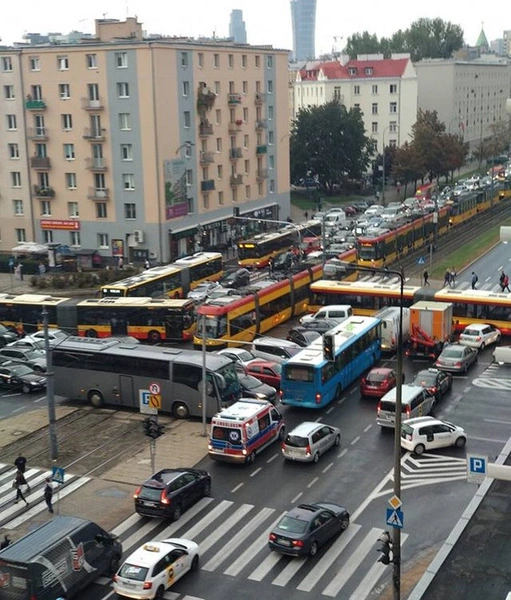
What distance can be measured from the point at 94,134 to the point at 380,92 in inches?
2843

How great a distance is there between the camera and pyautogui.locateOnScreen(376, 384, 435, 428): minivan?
34.4 m

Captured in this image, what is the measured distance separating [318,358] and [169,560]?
15.8 m

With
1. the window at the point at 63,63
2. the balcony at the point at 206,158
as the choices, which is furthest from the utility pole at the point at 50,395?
the balcony at the point at 206,158

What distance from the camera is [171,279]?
5856 cm

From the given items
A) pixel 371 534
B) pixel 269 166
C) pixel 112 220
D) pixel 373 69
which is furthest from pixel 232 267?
pixel 373 69

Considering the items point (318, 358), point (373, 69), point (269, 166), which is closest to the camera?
point (318, 358)

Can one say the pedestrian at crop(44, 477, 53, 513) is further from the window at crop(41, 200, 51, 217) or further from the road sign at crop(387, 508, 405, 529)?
the window at crop(41, 200, 51, 217)

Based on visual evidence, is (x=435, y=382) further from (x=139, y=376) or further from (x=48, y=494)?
(x=48, y=494)

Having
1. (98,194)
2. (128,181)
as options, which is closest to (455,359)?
(128,181)

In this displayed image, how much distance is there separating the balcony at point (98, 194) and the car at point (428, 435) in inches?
1854

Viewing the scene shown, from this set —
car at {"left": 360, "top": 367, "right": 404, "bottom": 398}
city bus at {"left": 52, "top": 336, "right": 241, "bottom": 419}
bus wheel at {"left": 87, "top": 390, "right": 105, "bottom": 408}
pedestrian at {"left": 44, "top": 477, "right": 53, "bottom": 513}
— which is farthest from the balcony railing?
pedestrian at {"left": 44, "top": 477, "right": 53, "bottom": 513}

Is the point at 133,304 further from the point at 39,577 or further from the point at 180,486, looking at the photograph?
the point at 39,577

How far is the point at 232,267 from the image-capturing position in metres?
73.8

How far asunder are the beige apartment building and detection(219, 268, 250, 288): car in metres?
10.9
